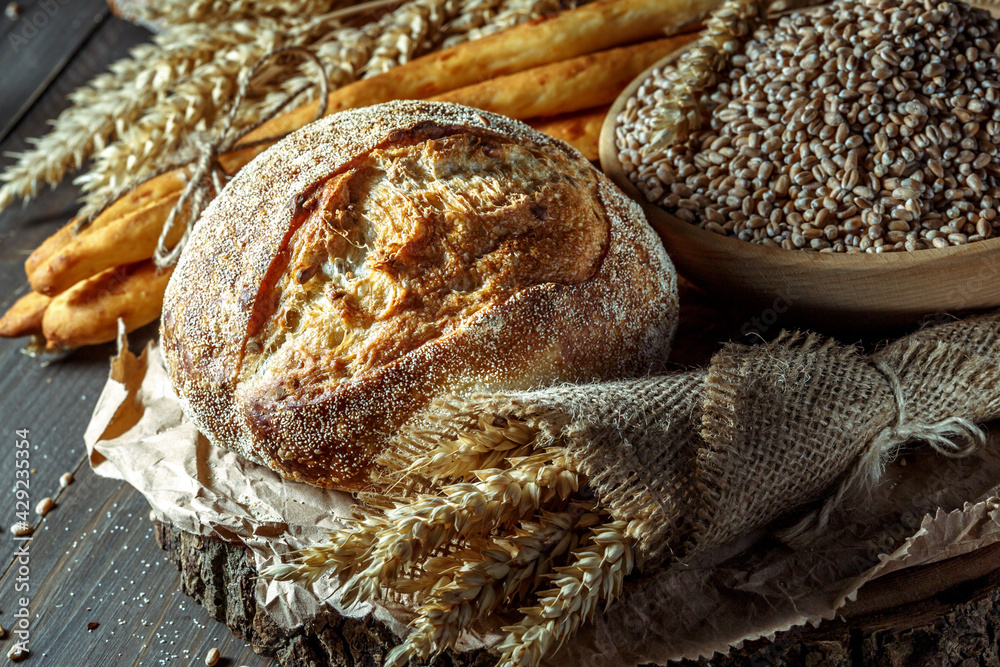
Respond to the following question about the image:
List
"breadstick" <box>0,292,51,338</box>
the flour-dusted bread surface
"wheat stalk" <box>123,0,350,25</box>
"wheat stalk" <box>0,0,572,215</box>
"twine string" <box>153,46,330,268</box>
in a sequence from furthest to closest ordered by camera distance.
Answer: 1. "wheat stalk" <box>123,0,350,25</box>
2. "wheat stalk" <box>0,0,572,215</box>
3. "breadstick" <box>0,292,51,338</box>
4. "twine string" <box>153,46,330,268</box>
5. the flour-dusted bread surface

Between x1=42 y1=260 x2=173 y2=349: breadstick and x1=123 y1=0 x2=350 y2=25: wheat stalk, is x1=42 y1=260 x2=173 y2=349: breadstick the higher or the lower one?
the lower one

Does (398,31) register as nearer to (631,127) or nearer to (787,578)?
(631,127)

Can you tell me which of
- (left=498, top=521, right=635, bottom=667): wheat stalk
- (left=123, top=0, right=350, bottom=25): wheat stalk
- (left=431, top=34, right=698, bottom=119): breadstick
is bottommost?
(left=498, top=521, right=635, bottom=667): wheat stalk

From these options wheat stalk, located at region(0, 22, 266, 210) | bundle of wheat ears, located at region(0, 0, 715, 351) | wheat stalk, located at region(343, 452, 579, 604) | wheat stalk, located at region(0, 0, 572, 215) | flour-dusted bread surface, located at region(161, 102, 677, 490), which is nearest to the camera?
wheat stalk, located at region(343, 452, 579, 604)

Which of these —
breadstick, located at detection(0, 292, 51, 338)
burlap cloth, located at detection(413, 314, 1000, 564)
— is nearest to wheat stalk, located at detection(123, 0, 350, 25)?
A: breadstick, located at detection(0, 292, 51, 338)

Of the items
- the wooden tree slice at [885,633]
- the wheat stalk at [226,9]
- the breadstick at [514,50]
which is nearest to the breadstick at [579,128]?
the breadstick at [514,50]

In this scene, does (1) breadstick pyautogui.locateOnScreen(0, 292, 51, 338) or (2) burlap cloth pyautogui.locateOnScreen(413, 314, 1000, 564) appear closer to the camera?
Result: (2) burlap cloth pyautogui.locateOnScreen(413, 314, 1000, 564)

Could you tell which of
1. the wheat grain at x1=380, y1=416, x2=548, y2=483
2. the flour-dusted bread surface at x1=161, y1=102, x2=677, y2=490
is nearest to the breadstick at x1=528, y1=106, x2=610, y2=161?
the flour-dusted bread surface at x1=161, y1=102, x2=677, y2=490

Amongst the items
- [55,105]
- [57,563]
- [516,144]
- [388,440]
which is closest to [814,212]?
[516,144]

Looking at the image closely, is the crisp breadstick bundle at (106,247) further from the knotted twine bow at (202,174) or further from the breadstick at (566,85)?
the breadstick at (566,85)

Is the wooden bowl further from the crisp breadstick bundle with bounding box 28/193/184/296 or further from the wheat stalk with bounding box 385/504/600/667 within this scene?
the crisp breadstick bundle with bounding box 28/193/184/296
